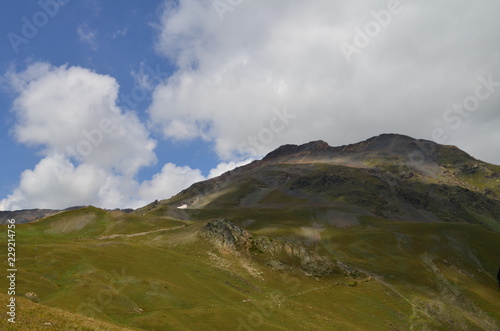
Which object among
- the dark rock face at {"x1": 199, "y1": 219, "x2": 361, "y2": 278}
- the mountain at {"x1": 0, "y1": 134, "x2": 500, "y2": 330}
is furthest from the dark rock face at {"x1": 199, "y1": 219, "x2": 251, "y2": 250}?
the mountain at {"x1": 0, "y1": 134, "x2": 500, "y2": 330}

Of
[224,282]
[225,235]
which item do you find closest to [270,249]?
[225,235]

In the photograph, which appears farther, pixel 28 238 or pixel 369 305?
pixel 28 238

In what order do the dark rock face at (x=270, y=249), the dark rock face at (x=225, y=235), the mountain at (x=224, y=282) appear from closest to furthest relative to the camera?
the mountain at (x=224, y=282)
the dark rock face at (x=270, y=249)
the dark rock face at (x=225, y=235)

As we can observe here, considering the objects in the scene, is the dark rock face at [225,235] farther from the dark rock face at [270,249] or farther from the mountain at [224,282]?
the mountain at [224,282]

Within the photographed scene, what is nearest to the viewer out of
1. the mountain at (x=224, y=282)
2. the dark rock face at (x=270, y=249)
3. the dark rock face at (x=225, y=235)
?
the mountain at (x=224, y=282)

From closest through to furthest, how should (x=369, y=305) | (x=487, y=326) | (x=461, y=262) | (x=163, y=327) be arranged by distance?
(x=163, y=327) < (x=369, y=305) < (x=487, y=326) < (x=461, y=262)

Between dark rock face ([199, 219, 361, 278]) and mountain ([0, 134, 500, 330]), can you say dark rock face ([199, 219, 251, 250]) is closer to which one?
dark rock face ([199, 219, 361, 278])

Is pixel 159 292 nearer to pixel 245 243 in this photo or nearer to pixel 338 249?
pixel 245 243

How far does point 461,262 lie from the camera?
6097 inches

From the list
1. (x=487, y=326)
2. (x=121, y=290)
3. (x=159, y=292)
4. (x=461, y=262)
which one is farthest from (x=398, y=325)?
(x=461, y=262)

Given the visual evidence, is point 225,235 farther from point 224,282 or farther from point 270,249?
point 224,282

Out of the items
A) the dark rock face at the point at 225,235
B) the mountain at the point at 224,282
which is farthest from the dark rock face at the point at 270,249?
the mountain at the point at 224,282

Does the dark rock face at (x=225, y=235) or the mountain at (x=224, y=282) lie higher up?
the dark rock face at (x=225, y=235)

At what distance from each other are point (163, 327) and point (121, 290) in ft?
56.7
